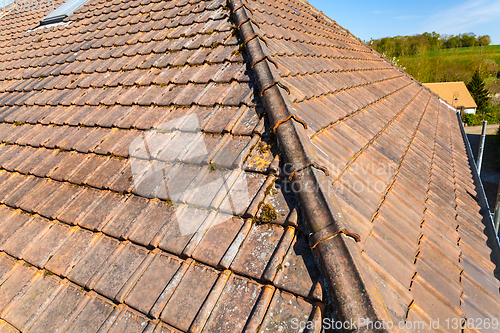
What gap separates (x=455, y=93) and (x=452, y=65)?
11617 millimetres

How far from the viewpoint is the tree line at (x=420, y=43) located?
45594 millimetres

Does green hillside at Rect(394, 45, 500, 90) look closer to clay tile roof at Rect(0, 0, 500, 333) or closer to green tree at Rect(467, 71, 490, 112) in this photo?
green tree at Rect(467, 71, 490, 112)

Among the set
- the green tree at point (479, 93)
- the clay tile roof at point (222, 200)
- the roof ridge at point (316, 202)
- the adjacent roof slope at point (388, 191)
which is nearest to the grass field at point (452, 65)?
the green tree at point (479, 93)

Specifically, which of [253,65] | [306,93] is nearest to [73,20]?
[253,65]

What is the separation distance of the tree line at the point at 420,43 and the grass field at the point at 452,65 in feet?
8.27

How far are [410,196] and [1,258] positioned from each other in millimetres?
3755

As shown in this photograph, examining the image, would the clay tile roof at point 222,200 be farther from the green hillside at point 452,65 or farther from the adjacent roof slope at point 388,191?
the green hillside at point 452,65

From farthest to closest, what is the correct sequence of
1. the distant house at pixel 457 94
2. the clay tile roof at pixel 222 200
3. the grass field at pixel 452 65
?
the grass field at pixel 452 65 < the distant house at pixel 457 94 < the clay tile roof at pixel 222 200

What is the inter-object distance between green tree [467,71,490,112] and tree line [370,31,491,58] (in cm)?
889

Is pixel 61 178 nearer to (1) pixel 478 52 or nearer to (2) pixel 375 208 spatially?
(2) pixel 375 208

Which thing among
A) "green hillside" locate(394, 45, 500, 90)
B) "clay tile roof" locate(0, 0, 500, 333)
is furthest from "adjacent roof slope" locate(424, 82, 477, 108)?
"clay tile roof" locate(0, 0, 500, 333)

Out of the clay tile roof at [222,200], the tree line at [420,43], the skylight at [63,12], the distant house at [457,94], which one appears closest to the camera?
the clay tile roof at [222,200]

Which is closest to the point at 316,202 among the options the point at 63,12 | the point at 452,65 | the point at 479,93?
the point at 63,12

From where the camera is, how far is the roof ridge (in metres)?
1.23
